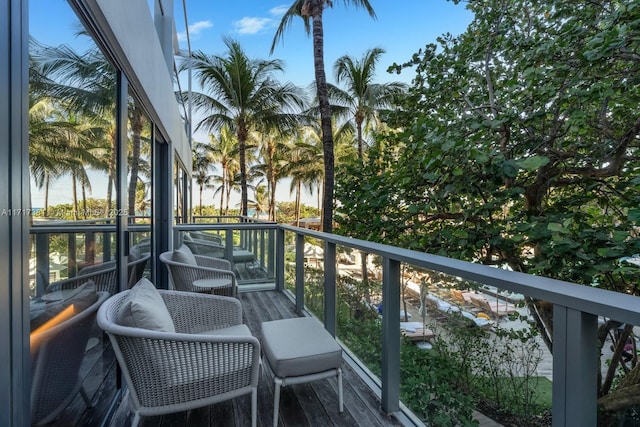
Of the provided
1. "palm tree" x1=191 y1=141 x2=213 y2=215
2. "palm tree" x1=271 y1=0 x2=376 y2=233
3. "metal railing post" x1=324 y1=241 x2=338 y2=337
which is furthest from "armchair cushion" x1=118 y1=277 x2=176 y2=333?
"palm tree" x1=191 y1=141 x2=213 y2=215

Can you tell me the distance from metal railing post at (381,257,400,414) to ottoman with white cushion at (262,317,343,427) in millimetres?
297

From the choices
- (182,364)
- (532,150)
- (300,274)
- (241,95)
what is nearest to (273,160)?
(241,95)

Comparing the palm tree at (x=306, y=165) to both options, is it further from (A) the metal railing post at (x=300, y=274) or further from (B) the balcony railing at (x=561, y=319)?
(B) the balcony railing at (x=561, y=319)

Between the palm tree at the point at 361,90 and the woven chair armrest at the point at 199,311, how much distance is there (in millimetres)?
10586

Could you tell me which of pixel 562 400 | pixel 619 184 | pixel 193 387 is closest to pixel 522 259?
pixel 619 184

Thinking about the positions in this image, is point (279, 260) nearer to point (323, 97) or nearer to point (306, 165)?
point (323, 97)

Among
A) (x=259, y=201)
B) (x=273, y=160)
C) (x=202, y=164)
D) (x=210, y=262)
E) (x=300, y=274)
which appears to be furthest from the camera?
(x=259, y=201)

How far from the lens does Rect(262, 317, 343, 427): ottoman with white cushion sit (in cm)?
200

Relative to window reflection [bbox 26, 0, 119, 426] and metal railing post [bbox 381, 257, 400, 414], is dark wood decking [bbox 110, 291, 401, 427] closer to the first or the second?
metal railing post [bbox 381, 257, 400, 414]

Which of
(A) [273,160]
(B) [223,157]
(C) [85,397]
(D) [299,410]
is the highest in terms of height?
(B) [223,157]

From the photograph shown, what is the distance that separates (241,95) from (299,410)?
11.7 m

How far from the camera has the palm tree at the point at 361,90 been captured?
13.1 metres

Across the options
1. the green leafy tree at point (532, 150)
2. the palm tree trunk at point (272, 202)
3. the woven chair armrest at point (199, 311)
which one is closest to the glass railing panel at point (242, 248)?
the green leafy tree at point (532, 150)

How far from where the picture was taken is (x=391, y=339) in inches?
83.9
